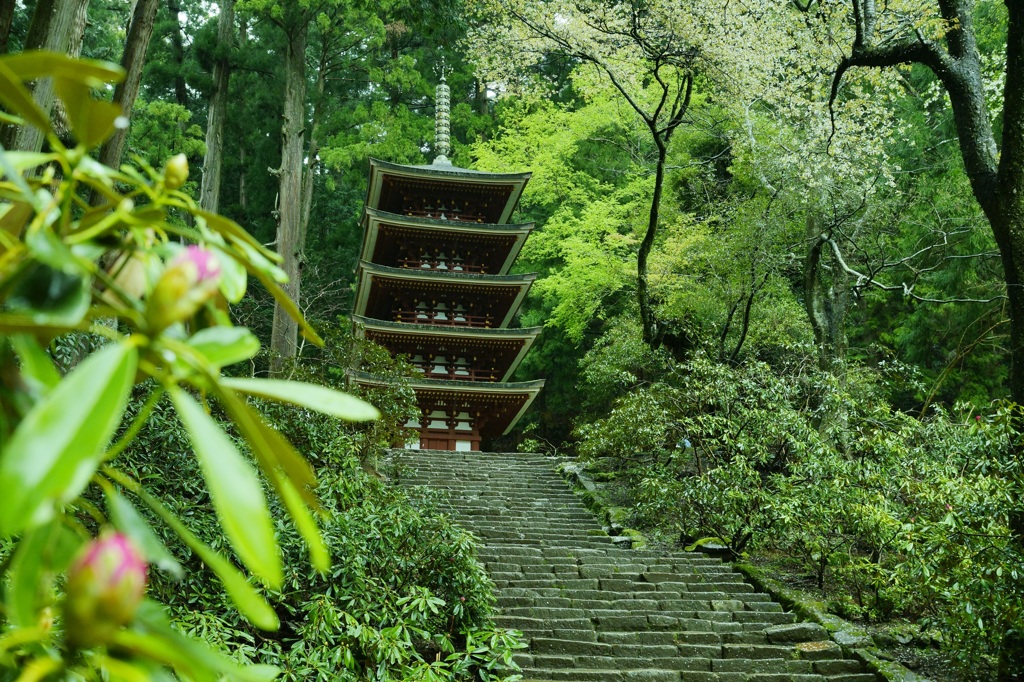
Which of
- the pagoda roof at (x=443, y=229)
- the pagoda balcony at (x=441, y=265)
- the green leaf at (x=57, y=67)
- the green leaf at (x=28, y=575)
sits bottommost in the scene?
the pagoda balcony at (x=441, y=265)

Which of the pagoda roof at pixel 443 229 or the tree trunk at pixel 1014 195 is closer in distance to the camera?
the tree trunk at pixel 1014 195

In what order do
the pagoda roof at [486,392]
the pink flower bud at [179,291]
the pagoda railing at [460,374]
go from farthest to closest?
the pagoda railing at [460,374], the pagoda roof at [486,392], the pink flower bud at [179,291]

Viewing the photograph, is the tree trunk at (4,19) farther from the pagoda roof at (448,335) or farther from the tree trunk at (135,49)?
the pagoda roof at (448,335)

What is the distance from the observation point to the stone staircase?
6098 mm

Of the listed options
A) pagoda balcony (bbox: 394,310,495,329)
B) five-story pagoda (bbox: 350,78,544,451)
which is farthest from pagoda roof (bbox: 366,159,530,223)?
pagoda balcony (bbox: 394,310,495,329)

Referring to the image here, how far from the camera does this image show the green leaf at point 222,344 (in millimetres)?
508

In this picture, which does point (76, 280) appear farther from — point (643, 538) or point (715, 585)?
point (643, 538)

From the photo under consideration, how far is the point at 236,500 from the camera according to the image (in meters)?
0.41

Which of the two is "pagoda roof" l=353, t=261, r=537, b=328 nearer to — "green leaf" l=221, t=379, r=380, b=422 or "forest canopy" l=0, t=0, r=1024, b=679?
"forest canopy" l=0, t=0, r=1024, b=679

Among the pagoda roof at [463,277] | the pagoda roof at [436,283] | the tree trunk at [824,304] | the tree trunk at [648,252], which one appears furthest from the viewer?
the pagoda roof at [463,277]

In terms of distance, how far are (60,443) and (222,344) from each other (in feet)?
0.48

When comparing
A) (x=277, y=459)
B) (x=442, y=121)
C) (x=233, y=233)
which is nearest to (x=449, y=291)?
(x=442, y=121)

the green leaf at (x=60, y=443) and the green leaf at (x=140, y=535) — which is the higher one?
the green leaf at (x=60, y=443)

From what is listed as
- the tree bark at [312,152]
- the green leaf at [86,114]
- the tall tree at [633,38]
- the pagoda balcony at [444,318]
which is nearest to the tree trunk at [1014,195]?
the tall tree at [633,38]
